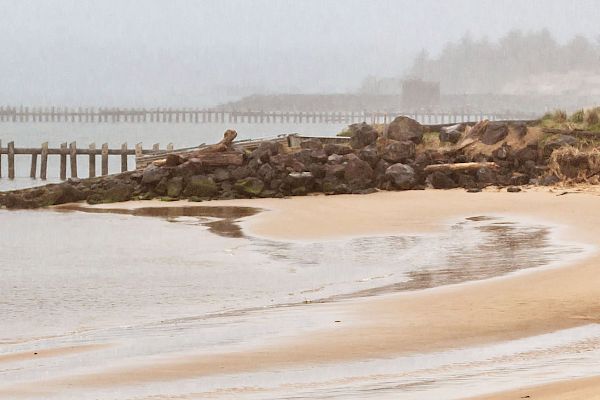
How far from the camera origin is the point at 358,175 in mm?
25578

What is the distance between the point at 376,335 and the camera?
798cm

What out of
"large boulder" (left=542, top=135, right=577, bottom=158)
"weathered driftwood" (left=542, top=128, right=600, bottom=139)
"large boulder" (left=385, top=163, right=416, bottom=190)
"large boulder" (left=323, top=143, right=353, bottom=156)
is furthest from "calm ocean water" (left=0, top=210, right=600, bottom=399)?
"weathered driftwood" (left=542, top=128, right=600, bottom=139)

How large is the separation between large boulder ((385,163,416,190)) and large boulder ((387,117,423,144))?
1.93m

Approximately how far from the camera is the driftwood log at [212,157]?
26344 mm

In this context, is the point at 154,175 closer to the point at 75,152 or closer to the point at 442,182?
the point at 442,182

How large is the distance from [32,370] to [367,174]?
18.7 metres

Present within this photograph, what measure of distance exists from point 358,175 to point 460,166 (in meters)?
2.28

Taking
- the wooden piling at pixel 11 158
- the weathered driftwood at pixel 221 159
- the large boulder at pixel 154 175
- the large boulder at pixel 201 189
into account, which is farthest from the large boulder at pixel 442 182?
the wooden piling at pixel 11 158

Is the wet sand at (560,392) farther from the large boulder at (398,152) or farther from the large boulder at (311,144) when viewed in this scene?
the large boulder at (311,144)

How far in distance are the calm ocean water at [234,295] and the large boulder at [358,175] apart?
505 centimetres

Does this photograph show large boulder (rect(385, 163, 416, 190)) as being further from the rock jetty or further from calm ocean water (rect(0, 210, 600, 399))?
calm ocean water (rect(0, 210, 600, 399))

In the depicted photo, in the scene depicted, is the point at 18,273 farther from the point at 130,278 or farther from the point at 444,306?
the point at 444,306

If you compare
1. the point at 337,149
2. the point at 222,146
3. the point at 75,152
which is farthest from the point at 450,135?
the point at 75,152

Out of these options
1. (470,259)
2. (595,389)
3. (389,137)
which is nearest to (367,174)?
(389,137)
